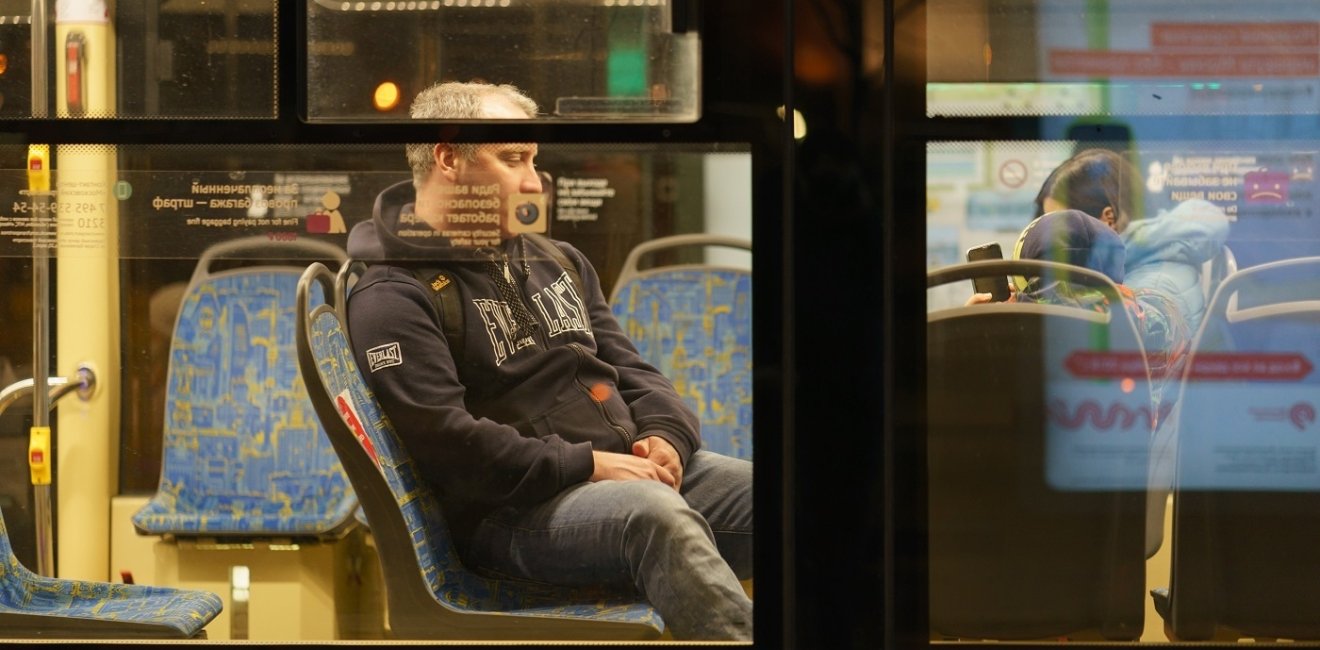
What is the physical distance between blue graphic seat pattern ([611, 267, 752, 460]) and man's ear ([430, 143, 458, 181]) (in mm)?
365

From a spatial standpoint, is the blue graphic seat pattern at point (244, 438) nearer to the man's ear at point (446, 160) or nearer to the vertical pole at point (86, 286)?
the vertical pole at point (86, 286)

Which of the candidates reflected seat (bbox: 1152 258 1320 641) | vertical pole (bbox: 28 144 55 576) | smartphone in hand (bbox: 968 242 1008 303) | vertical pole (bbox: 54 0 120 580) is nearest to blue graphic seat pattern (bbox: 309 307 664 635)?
vertical pole (bbox: 54 0 120 580)

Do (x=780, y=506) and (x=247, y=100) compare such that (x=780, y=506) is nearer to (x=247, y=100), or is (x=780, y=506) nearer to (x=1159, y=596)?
(x=1159, y=596)

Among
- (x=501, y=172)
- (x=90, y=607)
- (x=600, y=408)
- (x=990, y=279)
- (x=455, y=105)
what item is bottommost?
(x=90, y=607)

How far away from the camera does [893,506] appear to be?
2396 millimetres

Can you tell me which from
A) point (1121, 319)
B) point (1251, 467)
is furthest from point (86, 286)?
point (1251, 467)

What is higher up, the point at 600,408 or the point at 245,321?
the point at 245,321

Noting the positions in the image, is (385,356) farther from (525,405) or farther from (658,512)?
(658,512)

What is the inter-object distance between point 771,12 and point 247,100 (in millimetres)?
960

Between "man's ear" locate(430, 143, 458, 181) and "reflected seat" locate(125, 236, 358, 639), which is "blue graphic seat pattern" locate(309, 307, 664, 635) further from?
"man's ear" locate(430, 143, 458, 181)

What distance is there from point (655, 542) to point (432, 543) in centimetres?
41

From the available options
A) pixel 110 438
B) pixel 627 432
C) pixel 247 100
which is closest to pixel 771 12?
pixel 627 432

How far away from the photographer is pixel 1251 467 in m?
2.40

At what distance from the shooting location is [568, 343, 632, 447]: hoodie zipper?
7.79ft
